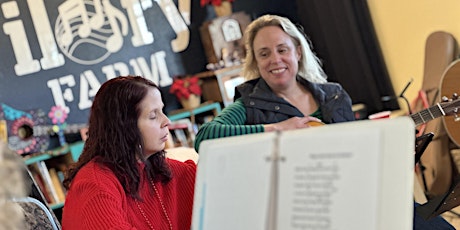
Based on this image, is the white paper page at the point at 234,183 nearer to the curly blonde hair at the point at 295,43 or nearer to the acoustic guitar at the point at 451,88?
the curly blonde hair at the point at 295,43

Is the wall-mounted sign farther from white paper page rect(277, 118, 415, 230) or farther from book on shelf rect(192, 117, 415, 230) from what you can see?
white paper page rect(277, 118, 415, 230)

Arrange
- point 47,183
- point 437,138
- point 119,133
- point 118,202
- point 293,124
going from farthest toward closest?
point 47,183
point 437,138
point 293,124
point 119,133
point 118,202

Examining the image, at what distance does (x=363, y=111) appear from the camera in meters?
4.70

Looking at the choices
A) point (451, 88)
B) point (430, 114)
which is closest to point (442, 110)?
point (430, 114)

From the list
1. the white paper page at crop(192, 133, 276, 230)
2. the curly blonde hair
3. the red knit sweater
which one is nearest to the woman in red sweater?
the red knit sweater

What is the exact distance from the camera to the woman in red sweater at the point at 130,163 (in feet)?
5.90

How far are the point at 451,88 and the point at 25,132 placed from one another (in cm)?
260

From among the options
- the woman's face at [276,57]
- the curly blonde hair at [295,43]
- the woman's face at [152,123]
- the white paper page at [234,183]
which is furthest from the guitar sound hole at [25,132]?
the white paper page at [234,183]

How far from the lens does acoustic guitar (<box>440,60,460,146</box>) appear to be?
3.62 m

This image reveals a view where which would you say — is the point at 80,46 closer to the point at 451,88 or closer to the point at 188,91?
the point at 188,91

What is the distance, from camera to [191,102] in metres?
4.62

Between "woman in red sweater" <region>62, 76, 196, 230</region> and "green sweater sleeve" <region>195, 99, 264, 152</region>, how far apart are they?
0.33 m

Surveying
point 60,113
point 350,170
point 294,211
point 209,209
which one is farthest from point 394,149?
point 60,113

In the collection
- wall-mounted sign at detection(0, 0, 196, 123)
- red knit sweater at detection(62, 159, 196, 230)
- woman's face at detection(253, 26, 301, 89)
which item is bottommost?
red knit sweater at detection(62, 159, 196, 230)
